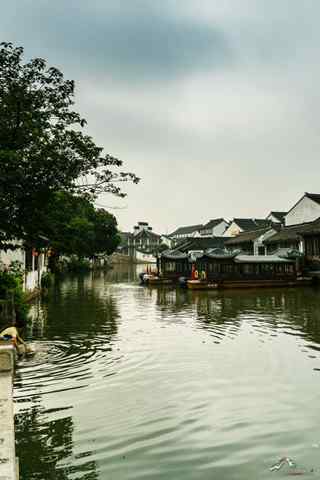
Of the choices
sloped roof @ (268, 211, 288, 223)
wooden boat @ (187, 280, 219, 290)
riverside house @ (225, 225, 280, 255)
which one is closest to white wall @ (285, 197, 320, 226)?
riverside house @ (225, 225, 280, 255)

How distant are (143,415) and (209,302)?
17838mm

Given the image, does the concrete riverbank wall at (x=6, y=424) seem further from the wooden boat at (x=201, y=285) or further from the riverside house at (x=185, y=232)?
the riverside house at (x=185, y=232)

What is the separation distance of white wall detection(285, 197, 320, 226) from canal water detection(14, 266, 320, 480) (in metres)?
32.5

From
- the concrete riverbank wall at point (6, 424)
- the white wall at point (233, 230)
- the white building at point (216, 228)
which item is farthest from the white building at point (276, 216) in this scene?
the concrete riverbank wall at point (6, 424)

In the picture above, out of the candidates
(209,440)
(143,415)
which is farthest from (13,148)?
(209,440)

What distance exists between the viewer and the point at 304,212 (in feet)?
155

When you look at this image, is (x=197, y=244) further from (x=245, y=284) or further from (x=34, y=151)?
(x=34, y=151)

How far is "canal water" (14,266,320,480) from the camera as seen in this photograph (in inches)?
216

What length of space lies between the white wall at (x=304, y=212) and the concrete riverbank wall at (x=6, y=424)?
42.3 meters

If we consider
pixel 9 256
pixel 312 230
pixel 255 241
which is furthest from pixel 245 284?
pixel 9 256

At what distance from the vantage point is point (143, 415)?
23.2 feet

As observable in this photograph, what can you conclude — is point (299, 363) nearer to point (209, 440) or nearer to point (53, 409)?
point (209, 440)

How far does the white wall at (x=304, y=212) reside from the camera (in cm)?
4544

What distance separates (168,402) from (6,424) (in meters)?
3.23
